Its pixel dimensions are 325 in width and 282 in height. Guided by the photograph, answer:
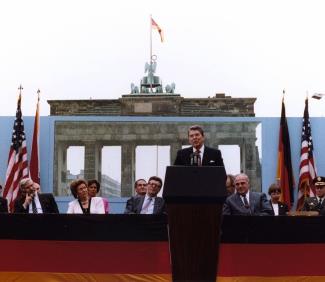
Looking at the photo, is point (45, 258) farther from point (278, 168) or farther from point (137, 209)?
point (278, 168)

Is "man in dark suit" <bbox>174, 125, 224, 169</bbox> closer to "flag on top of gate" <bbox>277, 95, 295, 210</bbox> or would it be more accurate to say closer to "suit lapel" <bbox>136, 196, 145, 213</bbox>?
"suit lapel" <bbox>136, 196, 145, 213</bbox>

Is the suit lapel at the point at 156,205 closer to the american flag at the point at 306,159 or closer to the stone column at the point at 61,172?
the american flag at the point at 306,159

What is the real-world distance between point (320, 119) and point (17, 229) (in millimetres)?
12127

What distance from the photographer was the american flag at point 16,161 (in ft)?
47.0

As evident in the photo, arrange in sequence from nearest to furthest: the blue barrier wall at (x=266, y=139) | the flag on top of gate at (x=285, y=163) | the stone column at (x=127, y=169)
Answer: the flag on top of gate at (x=285, y=163) < the blue barrier wall at (x=266, y=139) < the stone column at (x=127, y=169)

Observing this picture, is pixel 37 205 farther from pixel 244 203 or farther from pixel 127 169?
pixel 127 169

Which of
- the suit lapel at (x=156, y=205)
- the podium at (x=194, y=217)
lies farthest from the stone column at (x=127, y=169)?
the podium at (x=194, y=217)

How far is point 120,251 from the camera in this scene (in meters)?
4.60

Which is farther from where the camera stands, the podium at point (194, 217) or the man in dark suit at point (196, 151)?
the man in dark suit at point (196, 151)

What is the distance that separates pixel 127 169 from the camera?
52.0 ft

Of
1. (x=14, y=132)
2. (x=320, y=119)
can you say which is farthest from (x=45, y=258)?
(x=320, y=119)

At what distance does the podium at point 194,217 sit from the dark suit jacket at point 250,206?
7.03 feet

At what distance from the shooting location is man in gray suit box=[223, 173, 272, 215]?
5.50 m

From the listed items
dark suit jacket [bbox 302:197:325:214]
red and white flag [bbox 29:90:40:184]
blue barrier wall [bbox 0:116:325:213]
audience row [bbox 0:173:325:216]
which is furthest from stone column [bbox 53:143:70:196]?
dark suit jacket [bbox 302:197:325:214]
